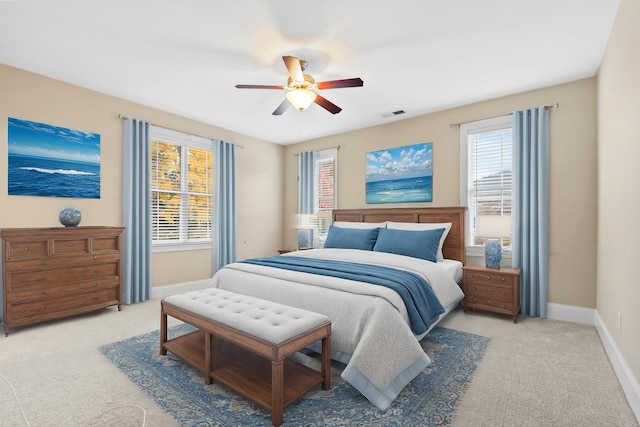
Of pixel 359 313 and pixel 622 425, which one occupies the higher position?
pixel 359 313

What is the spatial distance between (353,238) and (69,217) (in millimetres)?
3444

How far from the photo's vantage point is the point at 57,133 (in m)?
3.63

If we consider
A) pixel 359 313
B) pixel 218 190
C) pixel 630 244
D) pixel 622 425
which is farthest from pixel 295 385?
pixel 218 190

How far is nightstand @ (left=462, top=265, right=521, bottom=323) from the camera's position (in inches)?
137

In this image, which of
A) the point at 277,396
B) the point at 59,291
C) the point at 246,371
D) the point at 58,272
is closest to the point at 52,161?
the point at 58,272

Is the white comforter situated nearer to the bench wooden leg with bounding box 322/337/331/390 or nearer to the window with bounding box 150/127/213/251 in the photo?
the bench wooden leg with bounding box 322/337/331/390

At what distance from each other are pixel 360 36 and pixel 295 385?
279 centimetres

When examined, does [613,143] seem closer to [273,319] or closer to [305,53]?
[305,53]

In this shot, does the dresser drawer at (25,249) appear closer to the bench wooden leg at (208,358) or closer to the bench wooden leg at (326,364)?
the bench wooden leg at (208,358)

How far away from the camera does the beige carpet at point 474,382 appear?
1.83 m

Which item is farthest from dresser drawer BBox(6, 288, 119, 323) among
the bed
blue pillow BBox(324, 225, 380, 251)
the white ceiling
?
blue pillow BBox(324, 225, 380, 251)

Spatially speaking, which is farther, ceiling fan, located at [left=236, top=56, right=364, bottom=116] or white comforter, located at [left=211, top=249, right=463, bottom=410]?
ceiling fan, located at [left=236, top=56, right=364, bottom=116]

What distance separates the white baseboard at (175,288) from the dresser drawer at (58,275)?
2.52 feet

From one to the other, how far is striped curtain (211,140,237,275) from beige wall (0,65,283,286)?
0.19 metres
